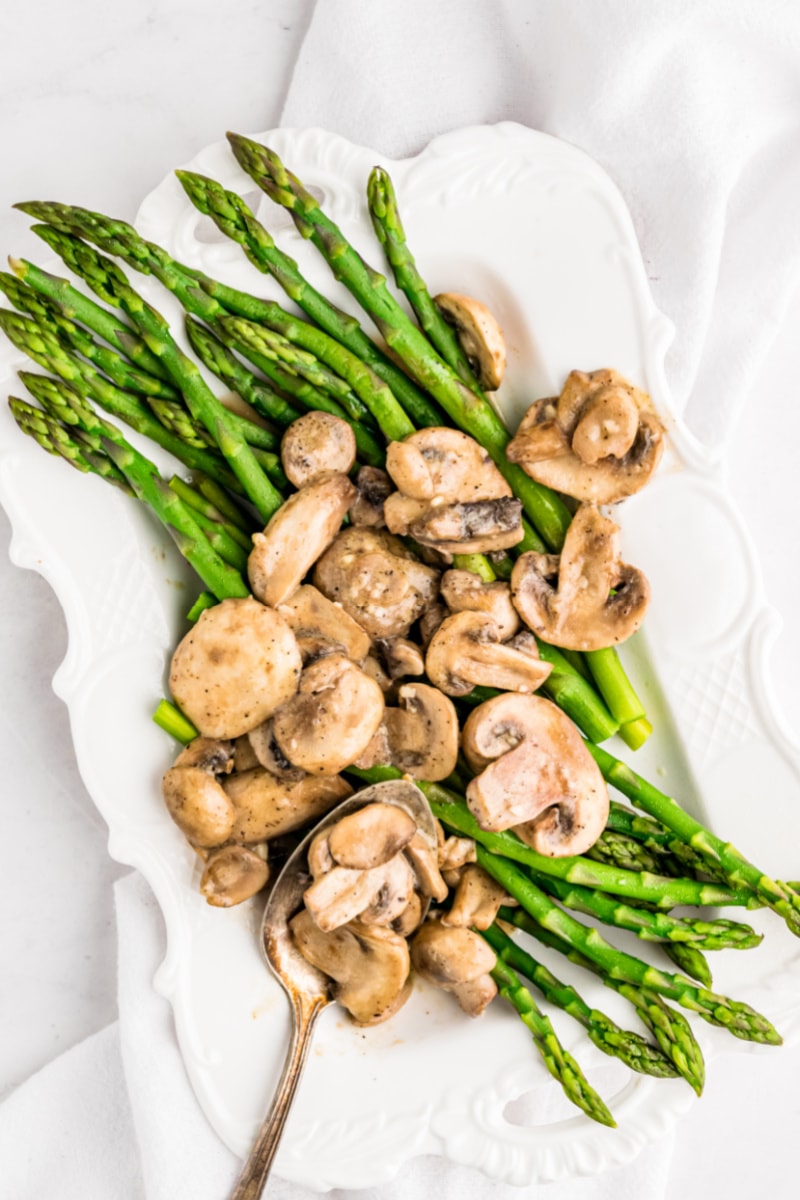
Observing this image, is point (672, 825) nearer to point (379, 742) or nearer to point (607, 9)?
point (379, 742)

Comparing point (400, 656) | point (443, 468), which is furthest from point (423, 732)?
point (443, 468)

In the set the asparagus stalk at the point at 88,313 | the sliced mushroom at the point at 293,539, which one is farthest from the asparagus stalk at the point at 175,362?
the sliced mushroom at the point at 293,539

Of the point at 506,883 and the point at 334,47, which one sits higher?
the point at 334,47

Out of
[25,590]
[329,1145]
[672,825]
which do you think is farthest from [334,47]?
[329,1145]

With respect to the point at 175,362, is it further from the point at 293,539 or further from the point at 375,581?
the point at 375,581

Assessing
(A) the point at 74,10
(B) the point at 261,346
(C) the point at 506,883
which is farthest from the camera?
(A) the point at 74,10

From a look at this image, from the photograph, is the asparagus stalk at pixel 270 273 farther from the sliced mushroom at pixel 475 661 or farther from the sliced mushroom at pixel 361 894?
the sliced mushroom at pixel 361 894
